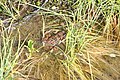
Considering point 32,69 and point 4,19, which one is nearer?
point 32,69

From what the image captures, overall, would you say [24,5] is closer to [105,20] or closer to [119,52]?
[105,20]

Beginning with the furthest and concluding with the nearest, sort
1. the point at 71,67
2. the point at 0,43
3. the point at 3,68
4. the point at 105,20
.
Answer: the point at 105,20 → the point at 0,43 → the point at 71,67 → the point at 3,68

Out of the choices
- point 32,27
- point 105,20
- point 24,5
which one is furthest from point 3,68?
point 105,20

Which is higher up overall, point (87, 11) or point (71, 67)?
point (87, 11)

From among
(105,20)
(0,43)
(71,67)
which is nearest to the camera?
(71,67)

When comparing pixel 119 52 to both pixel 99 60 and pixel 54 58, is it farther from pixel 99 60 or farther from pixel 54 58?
pixel 54 58

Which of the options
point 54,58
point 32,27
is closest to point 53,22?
point 32,27

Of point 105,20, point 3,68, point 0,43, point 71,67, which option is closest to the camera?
point 3,68

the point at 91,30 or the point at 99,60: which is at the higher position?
the point at 91,30

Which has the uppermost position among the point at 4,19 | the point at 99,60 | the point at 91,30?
the point at 4,19
